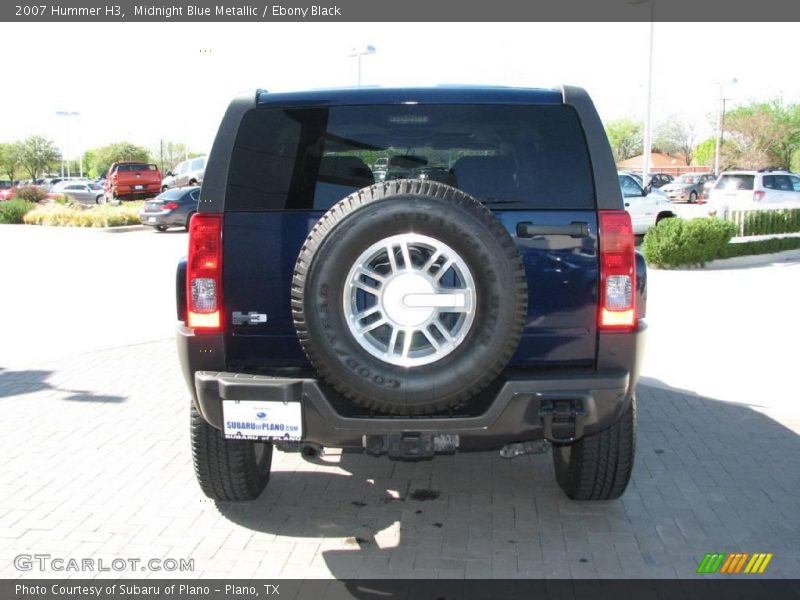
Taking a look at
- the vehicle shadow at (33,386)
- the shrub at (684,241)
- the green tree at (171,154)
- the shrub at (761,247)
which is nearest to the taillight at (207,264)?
the vehicle shadow at (33,386)

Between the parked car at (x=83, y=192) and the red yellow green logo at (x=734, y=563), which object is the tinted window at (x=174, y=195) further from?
the red yellow green logo at (x=734, y=563)

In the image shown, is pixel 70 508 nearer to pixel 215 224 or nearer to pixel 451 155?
pixel 215 224

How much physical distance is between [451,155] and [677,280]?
33.2 ft

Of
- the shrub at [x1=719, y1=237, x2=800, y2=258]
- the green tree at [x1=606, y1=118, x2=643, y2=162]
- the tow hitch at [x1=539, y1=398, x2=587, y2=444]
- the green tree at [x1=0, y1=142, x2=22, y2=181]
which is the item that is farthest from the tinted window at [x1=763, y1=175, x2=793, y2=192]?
the green tree at [x1=0, y1=142, x2=22, y2=181]

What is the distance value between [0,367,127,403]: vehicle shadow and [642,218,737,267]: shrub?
33.8ft

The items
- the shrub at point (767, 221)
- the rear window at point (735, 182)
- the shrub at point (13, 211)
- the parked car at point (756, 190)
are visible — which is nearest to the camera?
the shrub at point (767, 221)

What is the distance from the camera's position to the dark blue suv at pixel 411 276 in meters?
3.30

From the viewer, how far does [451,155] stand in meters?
3.94

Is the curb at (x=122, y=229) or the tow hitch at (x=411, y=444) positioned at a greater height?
the tow hitch at (x=411, y=444)

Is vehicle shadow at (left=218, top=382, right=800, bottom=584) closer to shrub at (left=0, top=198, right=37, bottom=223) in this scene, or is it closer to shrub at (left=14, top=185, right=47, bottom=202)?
shrub at (left=0, top=198, right=37, bottom=223)

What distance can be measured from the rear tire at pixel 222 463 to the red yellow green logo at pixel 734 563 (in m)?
2.22

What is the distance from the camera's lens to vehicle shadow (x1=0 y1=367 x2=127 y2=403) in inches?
260

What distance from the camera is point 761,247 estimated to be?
1605 cm

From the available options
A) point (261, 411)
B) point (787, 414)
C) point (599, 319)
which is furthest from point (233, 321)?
point (787, 414)
